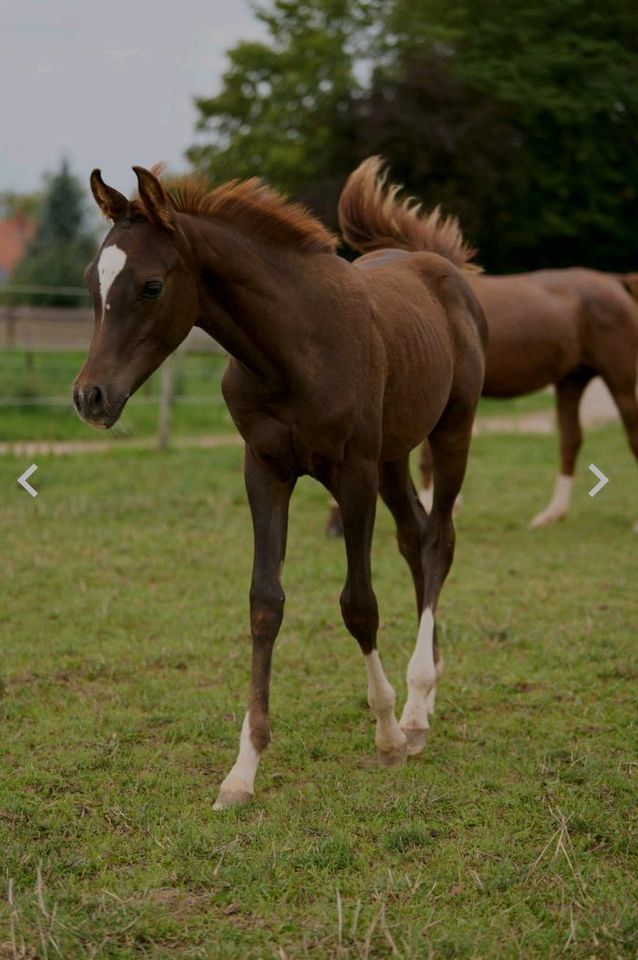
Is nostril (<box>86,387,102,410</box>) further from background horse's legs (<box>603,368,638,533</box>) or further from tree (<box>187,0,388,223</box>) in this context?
tree (<box>187,0,388,223</box>)

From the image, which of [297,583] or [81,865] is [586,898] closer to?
[81,865]

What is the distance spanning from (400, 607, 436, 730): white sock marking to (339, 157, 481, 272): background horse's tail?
83.3 inches

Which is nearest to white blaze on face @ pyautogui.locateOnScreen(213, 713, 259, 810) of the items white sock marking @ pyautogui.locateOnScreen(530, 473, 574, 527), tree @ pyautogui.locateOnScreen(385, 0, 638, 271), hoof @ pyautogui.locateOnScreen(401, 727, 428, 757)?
hoof @ pyautogui.locateOnScreen(401, 727, 428, 757)

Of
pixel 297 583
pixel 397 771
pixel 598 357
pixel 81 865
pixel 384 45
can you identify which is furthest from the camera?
pixel 384 45

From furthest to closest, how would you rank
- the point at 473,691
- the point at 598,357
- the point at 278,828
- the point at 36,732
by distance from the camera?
the point at 598,357 < the point at 473,691 < the point at 36,732 < the point at 278,828

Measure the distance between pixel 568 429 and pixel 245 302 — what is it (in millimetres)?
6598

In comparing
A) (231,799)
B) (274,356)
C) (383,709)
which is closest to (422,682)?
(383,709)

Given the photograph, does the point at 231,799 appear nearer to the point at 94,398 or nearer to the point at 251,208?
the point at 94,398

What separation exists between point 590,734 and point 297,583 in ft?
10.0

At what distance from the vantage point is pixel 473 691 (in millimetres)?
5289

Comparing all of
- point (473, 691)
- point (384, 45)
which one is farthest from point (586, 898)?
point (384, 45)

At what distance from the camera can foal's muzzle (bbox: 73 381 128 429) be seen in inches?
139

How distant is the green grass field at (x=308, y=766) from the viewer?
303cm

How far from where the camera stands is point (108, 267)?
3600 millimetres
